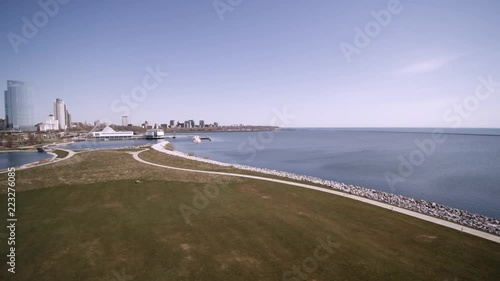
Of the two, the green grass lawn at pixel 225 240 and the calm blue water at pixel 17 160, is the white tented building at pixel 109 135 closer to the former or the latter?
the calm blue water at pixel 17 160

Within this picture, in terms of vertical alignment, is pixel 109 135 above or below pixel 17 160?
above

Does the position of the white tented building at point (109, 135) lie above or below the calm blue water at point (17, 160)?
above

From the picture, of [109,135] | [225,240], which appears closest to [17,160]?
[225,240]

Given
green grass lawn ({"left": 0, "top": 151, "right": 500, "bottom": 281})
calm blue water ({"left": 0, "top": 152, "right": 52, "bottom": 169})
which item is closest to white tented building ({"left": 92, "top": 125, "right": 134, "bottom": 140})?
calm blue water ({"left": 0, "top": 152, "right": 52, "bottom": 169})

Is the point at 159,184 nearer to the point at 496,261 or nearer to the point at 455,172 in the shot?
the point at 496,261

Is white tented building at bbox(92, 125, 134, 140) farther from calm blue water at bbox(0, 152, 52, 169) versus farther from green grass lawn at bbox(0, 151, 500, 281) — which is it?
green grass lawn at bbox(0, 151, 500, 281)

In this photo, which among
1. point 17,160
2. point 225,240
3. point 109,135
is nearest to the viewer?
point 225,240

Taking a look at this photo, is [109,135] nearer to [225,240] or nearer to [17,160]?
[17,160]

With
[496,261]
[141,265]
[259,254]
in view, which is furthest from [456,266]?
[141,265]

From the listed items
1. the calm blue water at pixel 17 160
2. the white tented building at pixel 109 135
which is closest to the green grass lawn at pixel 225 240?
the calm blue water at pixel 17 160
